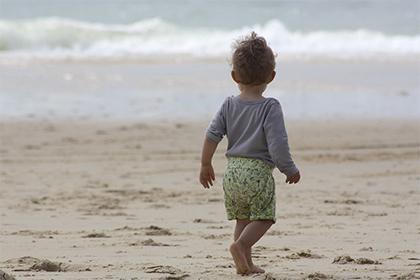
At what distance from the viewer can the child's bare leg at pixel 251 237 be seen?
463 cm

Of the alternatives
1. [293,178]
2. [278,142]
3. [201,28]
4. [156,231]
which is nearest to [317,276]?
[293,178]

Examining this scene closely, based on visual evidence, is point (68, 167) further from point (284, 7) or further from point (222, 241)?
point (284, 7)

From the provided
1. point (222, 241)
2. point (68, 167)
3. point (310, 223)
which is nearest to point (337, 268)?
point (222, 241)

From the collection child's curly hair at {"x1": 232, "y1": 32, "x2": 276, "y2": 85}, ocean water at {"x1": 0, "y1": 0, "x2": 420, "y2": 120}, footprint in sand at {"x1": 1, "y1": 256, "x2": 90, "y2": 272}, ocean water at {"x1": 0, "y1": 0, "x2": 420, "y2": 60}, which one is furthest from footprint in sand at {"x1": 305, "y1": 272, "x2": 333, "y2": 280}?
ocean water at {"x1": 0, "y1": 0, "x2": 420, "y2": 60}

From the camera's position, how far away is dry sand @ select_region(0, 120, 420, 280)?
4953 mm

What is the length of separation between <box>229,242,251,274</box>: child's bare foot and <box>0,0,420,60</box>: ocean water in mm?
18905

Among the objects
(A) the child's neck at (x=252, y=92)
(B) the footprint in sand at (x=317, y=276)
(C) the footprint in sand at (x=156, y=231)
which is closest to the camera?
(B) the footprint in sand at (x=317, y=276)

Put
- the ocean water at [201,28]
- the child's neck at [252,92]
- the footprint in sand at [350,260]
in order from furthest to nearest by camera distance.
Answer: the ocean water at [201,28]
the footprint in sand at [350,260]
the child's neck at [252,92]

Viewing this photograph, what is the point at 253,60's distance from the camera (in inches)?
183

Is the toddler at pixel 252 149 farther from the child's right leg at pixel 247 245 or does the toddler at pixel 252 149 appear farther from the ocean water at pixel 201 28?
the ocean water at pixel 201 28

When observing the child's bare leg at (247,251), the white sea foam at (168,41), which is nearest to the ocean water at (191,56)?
the white sea foam at (168,41)

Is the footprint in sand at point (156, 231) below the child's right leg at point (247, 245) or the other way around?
below

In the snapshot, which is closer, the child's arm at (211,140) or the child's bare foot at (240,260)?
the child's bare foot at (240,260)

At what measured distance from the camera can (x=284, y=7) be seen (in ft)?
114
